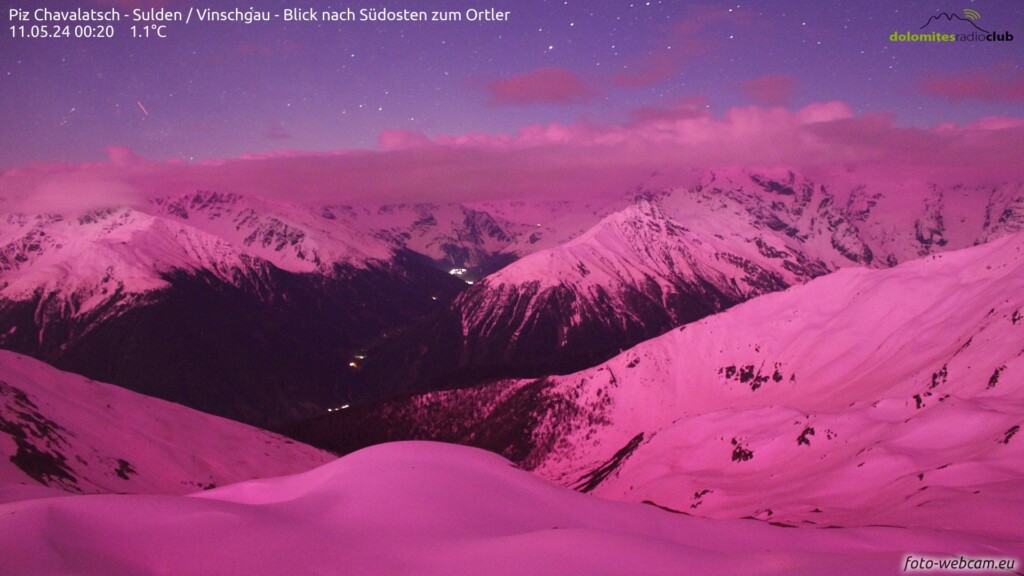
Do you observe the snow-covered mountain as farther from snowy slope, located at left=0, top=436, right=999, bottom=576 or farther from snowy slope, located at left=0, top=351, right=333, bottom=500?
snowy slope, located at left=0, top=351, right=333, bottom=500

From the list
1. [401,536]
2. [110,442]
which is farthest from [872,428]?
[110,442]

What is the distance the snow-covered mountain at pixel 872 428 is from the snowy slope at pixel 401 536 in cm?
1650

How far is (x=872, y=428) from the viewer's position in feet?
291

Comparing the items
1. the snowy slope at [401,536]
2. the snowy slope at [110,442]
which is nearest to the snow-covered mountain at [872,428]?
the snowy slope at [401,536]

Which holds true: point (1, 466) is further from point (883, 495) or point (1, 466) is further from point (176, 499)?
point (883, 495)

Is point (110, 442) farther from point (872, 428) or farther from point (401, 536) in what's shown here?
point (872, 428)

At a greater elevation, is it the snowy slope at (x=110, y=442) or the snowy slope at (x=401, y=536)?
the snowy slope at (x=401, y=536)

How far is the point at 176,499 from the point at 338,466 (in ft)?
23.4

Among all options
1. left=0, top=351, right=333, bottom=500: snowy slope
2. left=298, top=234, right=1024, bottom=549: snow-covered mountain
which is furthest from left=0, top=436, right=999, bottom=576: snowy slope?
left=0, top=351, right=333, bottom=500: snowy slope

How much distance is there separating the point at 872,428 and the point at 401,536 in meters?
91.5

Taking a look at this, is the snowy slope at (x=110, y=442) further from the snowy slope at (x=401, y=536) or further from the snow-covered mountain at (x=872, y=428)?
the snow-covered mountain at (x=872, y=428)

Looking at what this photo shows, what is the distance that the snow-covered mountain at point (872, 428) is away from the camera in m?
53.1

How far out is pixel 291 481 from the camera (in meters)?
25.1

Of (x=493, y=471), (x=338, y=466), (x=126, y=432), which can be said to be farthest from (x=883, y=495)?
(x=126, y=432)
